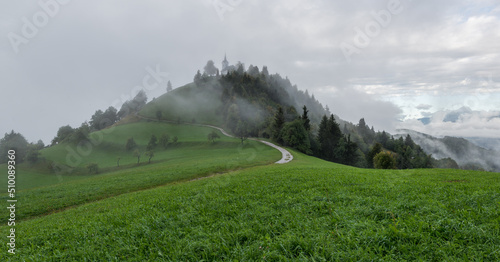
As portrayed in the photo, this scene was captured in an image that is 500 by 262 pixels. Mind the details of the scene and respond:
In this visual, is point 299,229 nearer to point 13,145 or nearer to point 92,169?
point 92,169

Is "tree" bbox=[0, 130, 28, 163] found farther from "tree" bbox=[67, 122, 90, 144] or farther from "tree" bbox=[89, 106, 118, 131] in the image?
"tree" bbox=[89, 106, 118, 131]

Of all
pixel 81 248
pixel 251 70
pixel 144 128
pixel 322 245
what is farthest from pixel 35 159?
pixel 251 70

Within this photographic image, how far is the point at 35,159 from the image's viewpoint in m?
58.7

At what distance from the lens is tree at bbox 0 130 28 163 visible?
60031 millimetres

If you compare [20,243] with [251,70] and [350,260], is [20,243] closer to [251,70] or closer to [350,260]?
[350,260]

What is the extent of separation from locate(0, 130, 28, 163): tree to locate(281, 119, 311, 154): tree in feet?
232

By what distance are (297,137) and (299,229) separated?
6191cm

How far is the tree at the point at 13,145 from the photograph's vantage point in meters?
60.0

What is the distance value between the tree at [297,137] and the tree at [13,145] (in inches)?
2778

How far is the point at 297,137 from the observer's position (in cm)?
6712

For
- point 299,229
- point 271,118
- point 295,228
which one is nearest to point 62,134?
point 271,118

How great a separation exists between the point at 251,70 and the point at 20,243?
643ft

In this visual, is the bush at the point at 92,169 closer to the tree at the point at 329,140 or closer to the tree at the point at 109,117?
the tree at the point at 329,140

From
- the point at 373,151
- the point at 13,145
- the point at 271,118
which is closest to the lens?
the point at 13,145
